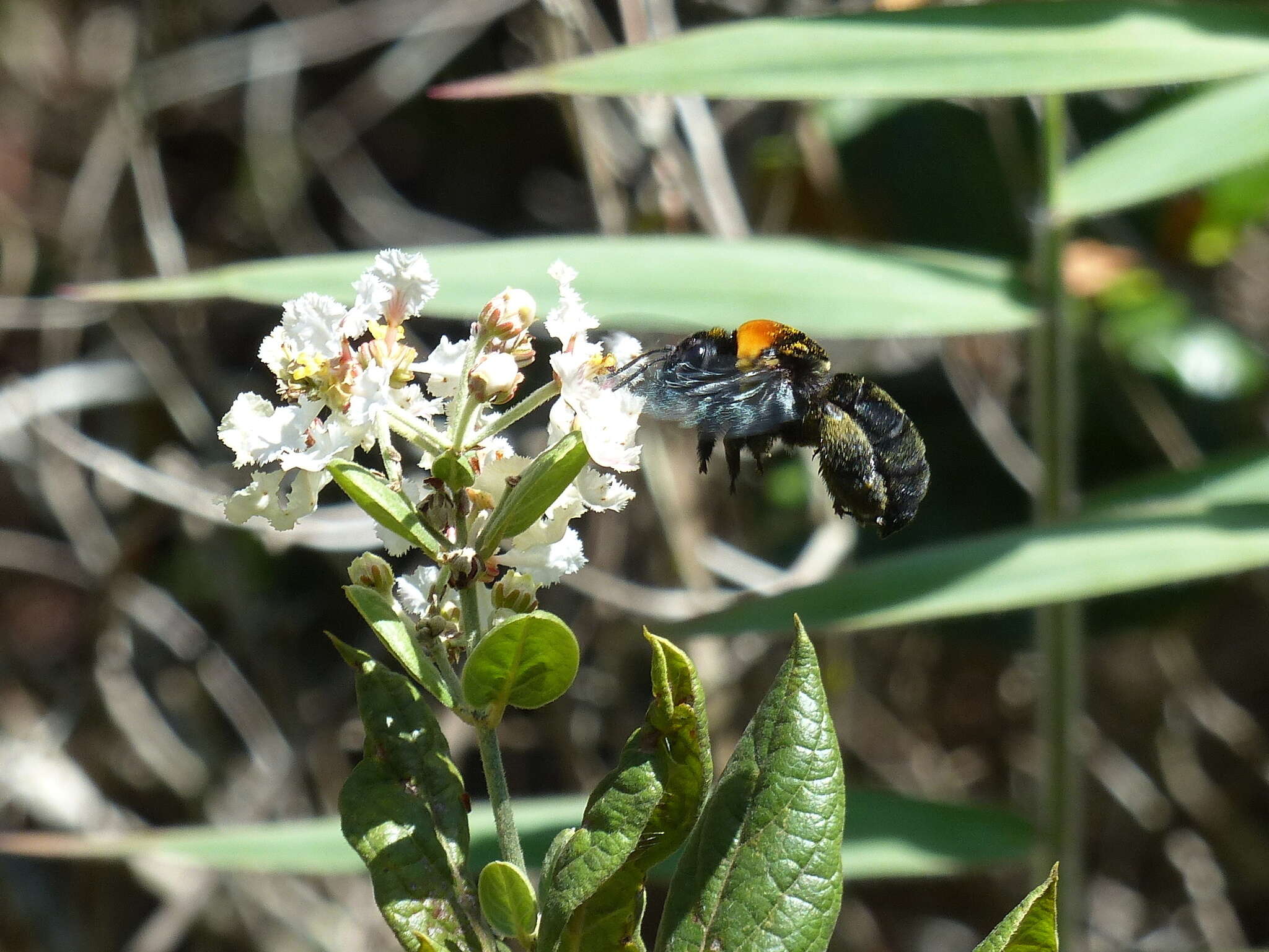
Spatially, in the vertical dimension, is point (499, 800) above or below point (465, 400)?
below

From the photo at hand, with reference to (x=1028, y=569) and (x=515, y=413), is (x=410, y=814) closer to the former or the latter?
(x=515, y=413)

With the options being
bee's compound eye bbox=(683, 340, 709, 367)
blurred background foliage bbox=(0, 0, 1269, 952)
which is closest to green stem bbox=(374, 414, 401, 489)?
bee's compound eye bbox=(683, 340, 709, 367)

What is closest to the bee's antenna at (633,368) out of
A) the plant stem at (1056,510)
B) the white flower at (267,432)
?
the white flower at (267,432)

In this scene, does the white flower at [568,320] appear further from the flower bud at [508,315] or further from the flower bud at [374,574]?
the flower bud at [374,574]

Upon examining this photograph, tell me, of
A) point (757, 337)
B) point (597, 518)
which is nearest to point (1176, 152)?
point (757, 337)

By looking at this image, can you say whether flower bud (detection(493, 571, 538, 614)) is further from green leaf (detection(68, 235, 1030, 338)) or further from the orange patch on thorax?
green leaf (detection(68, 235, 1030, 338))
